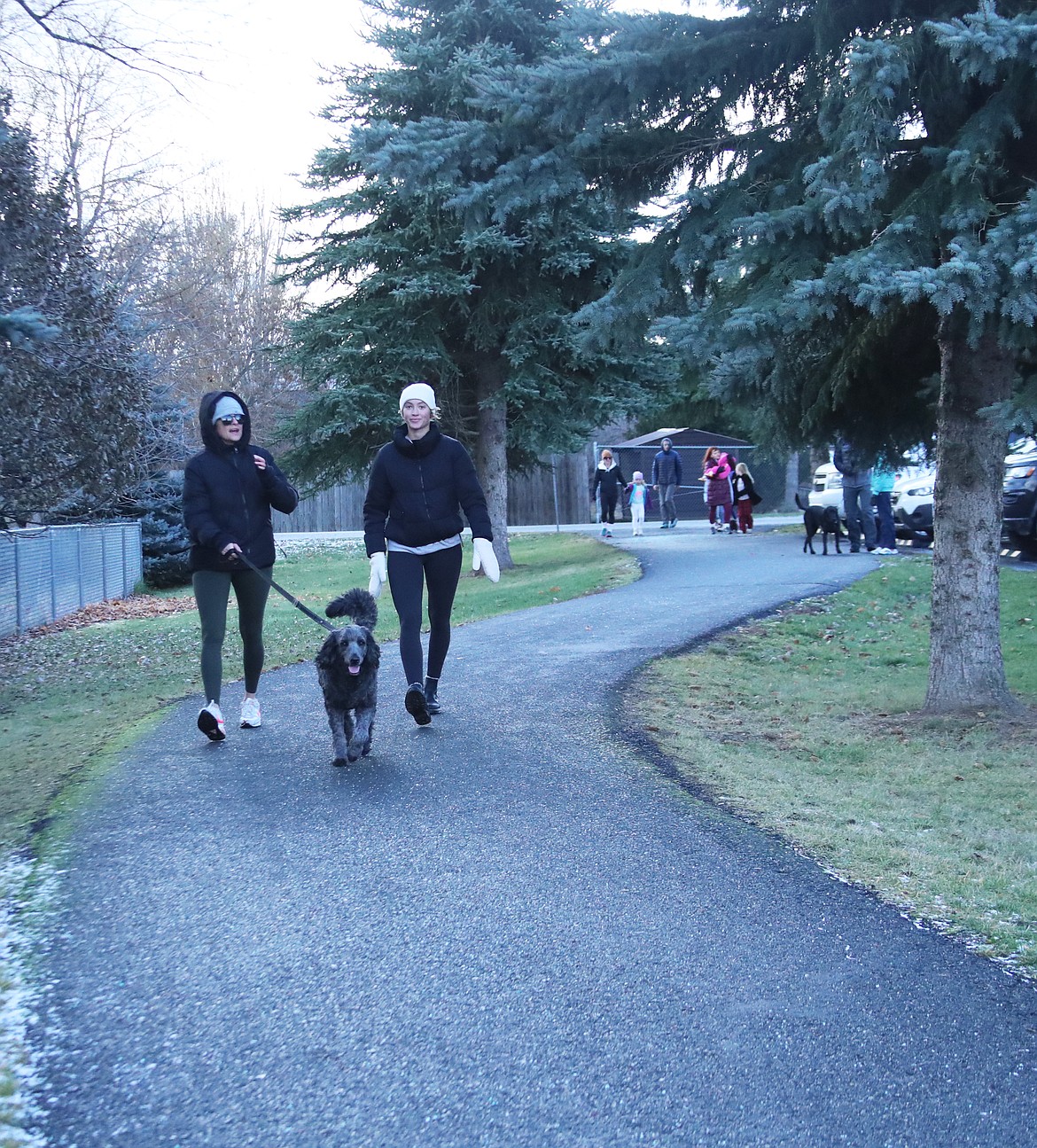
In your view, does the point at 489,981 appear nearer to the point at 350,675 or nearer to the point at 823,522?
the point at 350,675

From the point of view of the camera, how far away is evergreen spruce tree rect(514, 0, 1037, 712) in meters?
6.13

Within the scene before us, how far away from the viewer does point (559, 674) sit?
974 cm

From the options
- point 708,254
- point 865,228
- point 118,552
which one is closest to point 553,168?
point 708,254

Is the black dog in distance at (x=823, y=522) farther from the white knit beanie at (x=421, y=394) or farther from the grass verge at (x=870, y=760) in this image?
the white knit beanie at (x=421, y=394)

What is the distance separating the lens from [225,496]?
716cm

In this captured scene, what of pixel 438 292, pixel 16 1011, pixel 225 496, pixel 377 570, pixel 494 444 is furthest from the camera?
pixel 494 444

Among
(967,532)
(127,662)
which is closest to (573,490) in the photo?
(127,662)

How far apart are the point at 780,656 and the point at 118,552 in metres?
14.2

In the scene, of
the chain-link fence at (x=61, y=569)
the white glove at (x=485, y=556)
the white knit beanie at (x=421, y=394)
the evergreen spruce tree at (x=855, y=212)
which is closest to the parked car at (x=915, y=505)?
the evergreen spruce tree at (x=855, y=212)

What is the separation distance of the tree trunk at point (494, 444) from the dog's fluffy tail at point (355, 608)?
14.7 m

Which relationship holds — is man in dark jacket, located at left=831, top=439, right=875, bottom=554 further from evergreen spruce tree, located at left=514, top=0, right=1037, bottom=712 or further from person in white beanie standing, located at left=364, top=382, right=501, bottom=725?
person in white beanie standing, located at left=364, top=382, right=501, bottom=725

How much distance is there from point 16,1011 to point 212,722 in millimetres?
3791

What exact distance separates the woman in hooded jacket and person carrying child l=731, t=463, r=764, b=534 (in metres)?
19.7

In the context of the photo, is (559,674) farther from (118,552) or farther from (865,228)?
(118,552)
